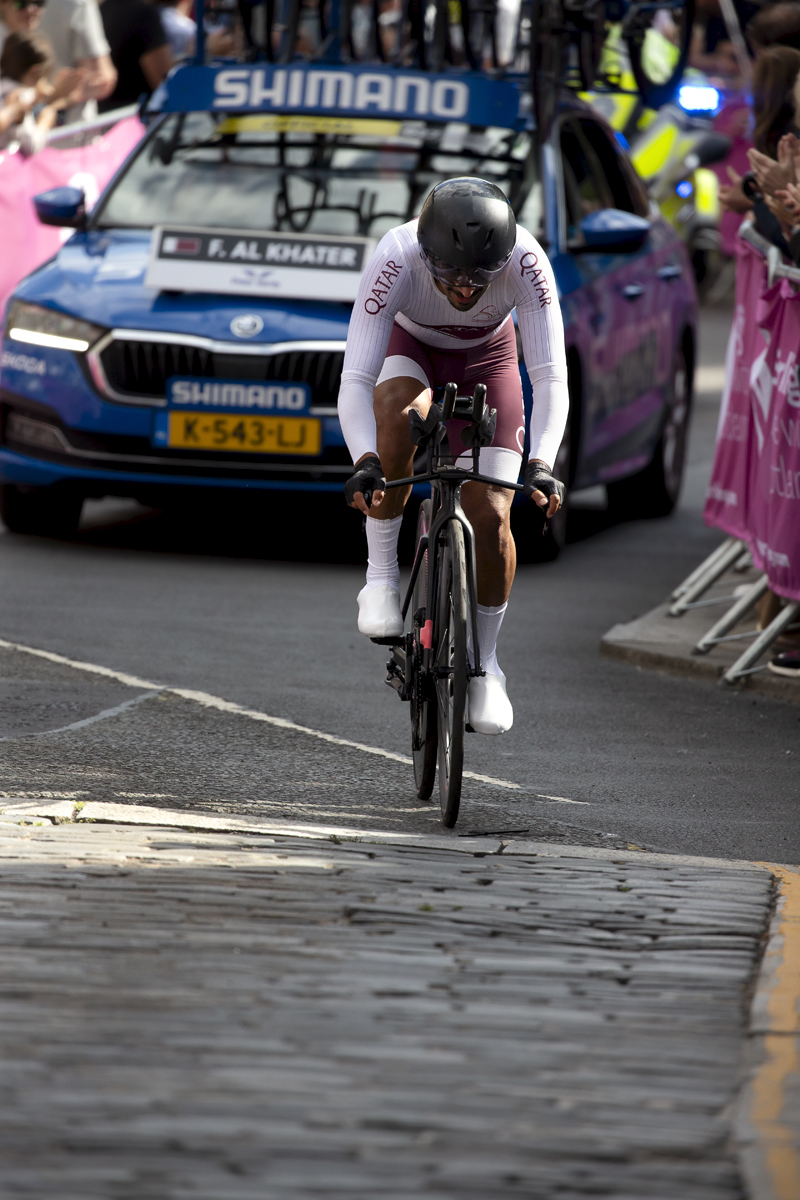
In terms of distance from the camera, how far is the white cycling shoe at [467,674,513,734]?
5.59 m

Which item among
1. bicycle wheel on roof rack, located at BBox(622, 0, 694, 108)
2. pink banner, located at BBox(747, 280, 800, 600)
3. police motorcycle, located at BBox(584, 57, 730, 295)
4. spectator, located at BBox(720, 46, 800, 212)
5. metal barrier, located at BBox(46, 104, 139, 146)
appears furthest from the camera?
police motorcycle, located at BBox(584, 57, 730, 295)

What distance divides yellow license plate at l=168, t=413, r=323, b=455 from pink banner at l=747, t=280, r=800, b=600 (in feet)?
6.89

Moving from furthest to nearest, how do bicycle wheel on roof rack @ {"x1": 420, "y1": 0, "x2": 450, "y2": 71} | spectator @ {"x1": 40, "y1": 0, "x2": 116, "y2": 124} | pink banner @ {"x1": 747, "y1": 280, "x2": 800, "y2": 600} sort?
spectator @ {"x1": 40, "y1": 0, "x2": 116, "y2": 124}
bicycle wheel on roof rack @ {"x1": 420, "y1": 0, "x2": 450, "y2": 71}
pink banner @ {"x1": 747, "y1": 280, "x2": 800, "y2": 600}

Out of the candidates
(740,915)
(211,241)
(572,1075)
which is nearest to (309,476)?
(211,241)

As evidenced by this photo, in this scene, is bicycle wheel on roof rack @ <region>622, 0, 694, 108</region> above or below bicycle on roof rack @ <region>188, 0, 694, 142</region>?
below

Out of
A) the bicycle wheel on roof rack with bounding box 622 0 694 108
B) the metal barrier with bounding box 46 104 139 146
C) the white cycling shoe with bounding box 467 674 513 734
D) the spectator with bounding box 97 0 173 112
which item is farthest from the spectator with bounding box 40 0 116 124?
the white cycling shoe with bounding box 467 674 513 734

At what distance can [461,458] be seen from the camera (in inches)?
227

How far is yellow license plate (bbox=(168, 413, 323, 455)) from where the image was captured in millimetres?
9367

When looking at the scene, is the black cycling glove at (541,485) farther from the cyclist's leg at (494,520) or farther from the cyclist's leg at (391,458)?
the cyclist's leg at (391,458)

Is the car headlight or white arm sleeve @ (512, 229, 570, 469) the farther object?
the car headlight

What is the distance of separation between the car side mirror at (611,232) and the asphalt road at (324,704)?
5.08ft

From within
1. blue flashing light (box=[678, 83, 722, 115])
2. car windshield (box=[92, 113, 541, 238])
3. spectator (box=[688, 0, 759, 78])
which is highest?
car windshield (box=[92, 113, 541, 238])

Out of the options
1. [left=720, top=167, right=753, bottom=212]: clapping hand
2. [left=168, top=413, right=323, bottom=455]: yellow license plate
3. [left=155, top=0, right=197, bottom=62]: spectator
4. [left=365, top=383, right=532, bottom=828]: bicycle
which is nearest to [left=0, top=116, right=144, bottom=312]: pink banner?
[left=155, top=0, right=197, bottom=62]: spectator

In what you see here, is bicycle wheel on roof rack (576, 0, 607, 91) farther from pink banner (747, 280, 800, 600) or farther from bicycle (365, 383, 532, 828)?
bicycle (365, 383, 532, 828)
